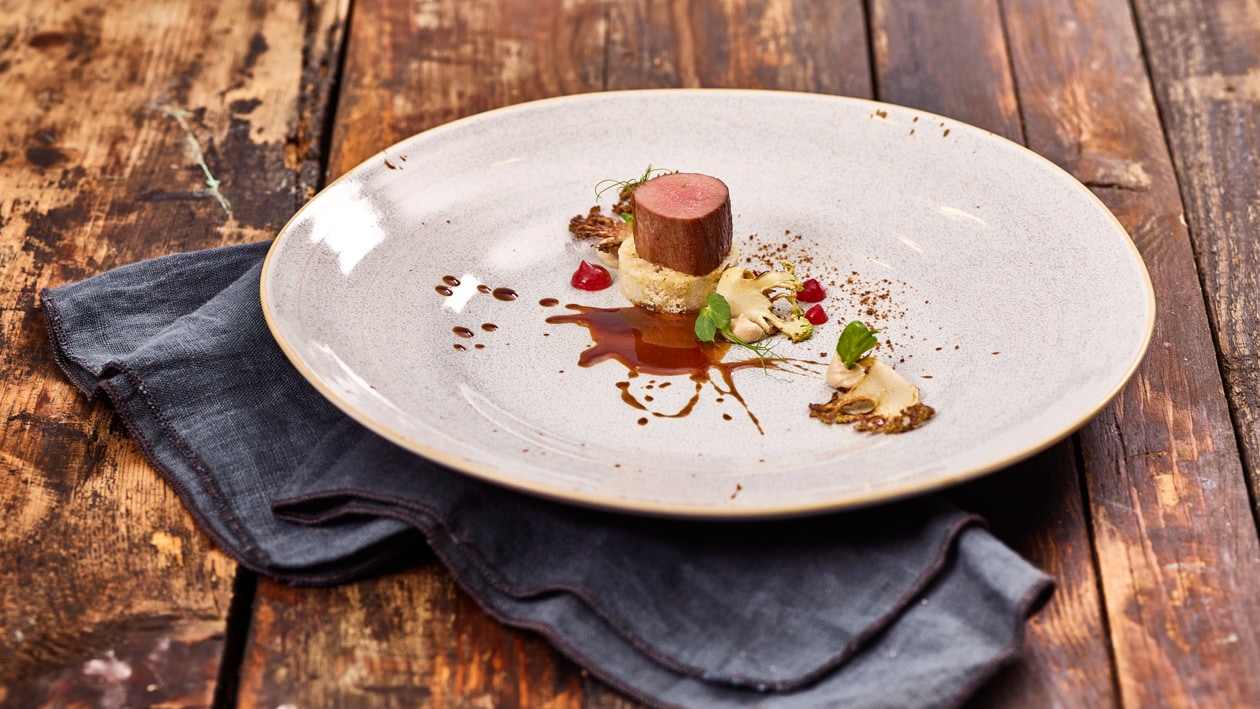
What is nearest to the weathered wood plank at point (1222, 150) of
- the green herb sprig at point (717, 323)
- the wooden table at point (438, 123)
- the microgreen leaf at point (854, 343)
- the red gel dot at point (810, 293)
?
the wooden table at point (438, 123)

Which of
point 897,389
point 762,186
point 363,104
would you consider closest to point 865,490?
point 897,389

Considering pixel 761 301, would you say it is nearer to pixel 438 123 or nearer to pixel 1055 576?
pixel 1055 576

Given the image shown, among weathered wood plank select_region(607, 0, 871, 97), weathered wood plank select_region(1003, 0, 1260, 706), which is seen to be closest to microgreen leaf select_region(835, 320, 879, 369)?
weathered wood plank select_region(1003, 0, 1260, 706)

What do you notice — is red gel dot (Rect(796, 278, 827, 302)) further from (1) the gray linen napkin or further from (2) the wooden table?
(1) the gray linen napkin

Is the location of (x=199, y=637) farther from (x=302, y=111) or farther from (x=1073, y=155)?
(x=1073, y=155)

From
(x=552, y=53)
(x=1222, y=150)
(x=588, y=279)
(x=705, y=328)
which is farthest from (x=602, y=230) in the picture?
(x=1222, y=150)
